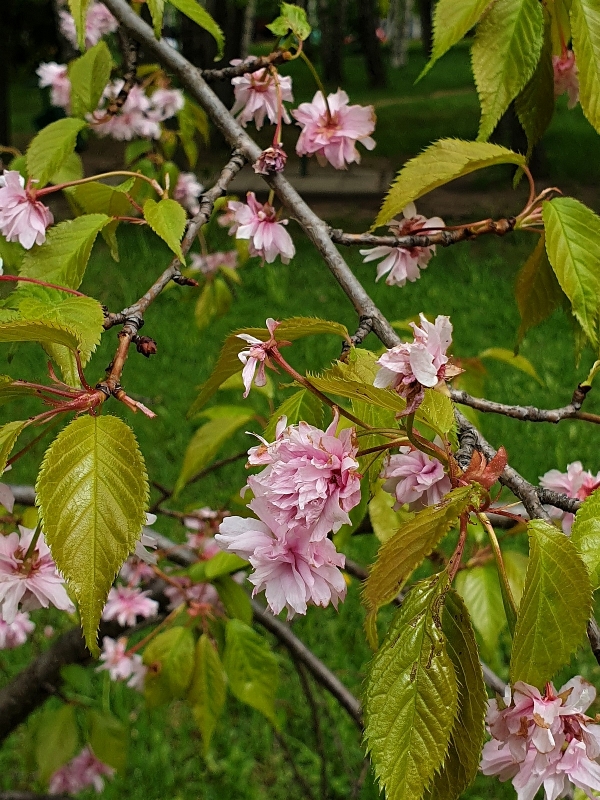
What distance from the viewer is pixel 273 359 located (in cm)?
61

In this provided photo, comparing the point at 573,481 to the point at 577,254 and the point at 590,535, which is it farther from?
the point at 590,535

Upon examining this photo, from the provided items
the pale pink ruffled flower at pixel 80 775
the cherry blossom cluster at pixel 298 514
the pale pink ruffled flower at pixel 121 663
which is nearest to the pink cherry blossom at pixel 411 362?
the cherry blossom cluster at pixel 298 514

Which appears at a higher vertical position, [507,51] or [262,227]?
[507,51]

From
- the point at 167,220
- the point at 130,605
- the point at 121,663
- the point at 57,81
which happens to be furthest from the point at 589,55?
the point at 57,81

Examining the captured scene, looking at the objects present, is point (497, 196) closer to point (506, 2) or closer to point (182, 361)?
point (182, 361)

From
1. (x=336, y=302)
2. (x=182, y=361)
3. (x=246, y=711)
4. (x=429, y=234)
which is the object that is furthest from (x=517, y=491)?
(x=336, y=302)

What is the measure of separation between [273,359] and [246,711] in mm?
1997

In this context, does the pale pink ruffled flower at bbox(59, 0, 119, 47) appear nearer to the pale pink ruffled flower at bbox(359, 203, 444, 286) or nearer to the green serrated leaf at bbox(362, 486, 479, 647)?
the pale pink ruffled flower at bbox(359, 203, 444, 286)

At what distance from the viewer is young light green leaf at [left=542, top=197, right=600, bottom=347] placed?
784mm

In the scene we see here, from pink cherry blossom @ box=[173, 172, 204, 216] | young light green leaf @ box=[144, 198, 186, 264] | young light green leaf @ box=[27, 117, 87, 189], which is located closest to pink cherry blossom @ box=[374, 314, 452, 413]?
young light green leaf @ box=[144, 198, 186, 264]

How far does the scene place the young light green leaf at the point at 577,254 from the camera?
784 mm

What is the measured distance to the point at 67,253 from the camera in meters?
0.83

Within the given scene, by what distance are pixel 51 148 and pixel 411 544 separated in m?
0.81

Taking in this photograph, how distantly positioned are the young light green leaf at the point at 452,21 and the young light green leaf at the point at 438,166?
0.29 feet
